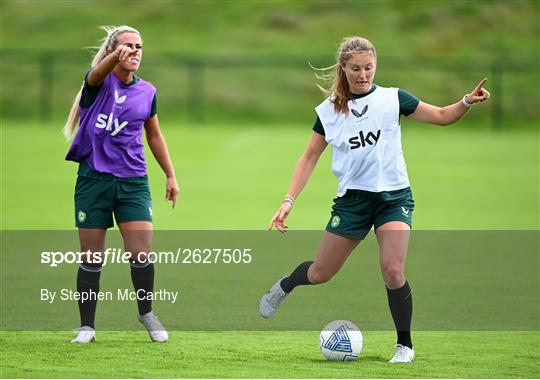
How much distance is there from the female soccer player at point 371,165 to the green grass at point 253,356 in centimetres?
39

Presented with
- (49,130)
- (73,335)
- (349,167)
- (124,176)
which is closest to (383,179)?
(349,167)

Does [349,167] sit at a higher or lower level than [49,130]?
higher

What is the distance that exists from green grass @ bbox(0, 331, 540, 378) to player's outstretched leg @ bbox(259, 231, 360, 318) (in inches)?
12.4

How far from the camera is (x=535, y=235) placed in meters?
14.4

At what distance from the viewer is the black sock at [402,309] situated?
741 centimetres

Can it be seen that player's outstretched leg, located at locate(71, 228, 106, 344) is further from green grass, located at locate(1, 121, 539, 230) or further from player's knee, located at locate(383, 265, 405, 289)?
green grass, located at locate(1, 121, 539, 230)

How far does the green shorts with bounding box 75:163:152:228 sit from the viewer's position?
25.9 ft

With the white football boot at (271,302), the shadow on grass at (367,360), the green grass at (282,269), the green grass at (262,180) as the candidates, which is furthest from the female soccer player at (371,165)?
the green grass at (262,180)

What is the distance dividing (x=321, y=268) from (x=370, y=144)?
34.0 inches

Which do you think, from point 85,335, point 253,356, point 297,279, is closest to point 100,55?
point 85,335

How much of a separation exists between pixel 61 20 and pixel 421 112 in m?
38.2

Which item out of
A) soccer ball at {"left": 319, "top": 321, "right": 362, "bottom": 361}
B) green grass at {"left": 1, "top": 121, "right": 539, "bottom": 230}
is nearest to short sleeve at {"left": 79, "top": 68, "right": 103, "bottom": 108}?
soccer ball at {"left": 319, "top": 321, "right": 362, "bottom": 361}

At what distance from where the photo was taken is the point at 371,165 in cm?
745

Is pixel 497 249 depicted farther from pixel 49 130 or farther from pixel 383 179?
pixel 49 130
